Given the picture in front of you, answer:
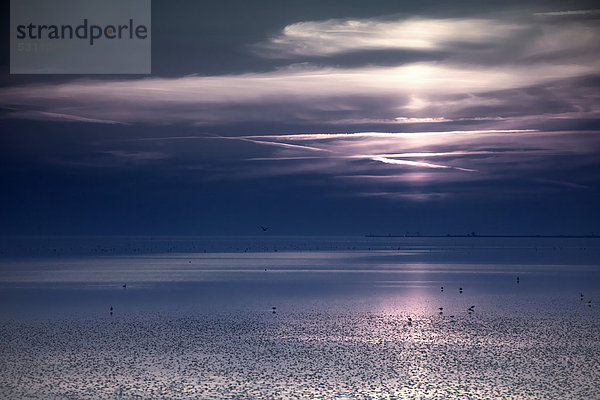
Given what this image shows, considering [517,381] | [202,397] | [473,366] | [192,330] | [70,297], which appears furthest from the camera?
[70,297]

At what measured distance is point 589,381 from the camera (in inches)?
1407

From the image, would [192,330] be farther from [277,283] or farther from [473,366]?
[277,283]

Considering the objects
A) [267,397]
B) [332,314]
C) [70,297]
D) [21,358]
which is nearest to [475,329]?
[332,314]

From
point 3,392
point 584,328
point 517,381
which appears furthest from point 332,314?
point 3,392

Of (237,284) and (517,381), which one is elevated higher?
(517,381)

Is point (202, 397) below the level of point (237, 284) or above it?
above

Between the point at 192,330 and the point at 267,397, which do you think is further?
the point at 192,330

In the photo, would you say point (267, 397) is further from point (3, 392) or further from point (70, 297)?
point (70, 297)

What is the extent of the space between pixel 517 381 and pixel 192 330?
2473cm

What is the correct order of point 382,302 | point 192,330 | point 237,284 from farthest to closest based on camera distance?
point 237,284
point 382,302
point 192,330

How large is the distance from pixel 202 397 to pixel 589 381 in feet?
63.1

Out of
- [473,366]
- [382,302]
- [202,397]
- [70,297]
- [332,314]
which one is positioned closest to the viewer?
[202,397]

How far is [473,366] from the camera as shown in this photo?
39.1 meters

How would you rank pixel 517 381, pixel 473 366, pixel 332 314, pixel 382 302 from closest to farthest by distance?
pixel 517 381 → pixel 473 366 → pixel 332 314 → pixel 382 302
